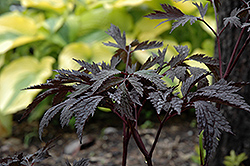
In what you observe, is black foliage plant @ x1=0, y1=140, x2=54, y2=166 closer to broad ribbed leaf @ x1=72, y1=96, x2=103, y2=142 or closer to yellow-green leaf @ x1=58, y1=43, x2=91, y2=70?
broad ribbed leaf @ x1=72, y1=96, x2=103, y2=142

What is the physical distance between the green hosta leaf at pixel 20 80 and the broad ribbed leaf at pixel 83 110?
1.45 metres

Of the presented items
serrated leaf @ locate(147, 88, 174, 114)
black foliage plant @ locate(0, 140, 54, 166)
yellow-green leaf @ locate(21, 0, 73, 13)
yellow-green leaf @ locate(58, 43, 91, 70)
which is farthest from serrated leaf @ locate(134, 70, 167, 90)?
yellow-green leaf @ locate(21, 0, 73, 13)

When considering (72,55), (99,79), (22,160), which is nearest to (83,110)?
(99,79)

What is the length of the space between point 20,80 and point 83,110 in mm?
1650

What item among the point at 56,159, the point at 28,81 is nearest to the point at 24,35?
the point at 28,81

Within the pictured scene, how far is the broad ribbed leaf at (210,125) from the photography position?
1.52 feet

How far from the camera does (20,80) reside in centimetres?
195

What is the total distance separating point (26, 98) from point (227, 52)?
134 cm

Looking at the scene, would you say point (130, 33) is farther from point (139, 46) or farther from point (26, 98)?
point (139, 46)

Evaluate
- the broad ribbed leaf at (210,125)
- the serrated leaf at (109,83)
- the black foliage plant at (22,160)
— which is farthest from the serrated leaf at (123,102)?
the black foliage plant at (22,160)

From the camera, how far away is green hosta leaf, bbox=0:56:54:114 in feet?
5.93

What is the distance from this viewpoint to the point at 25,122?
2.32m

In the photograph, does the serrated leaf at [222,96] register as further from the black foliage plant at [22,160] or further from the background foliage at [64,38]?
the background foliage at [64,38]

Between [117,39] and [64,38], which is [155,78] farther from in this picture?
[64,38]
